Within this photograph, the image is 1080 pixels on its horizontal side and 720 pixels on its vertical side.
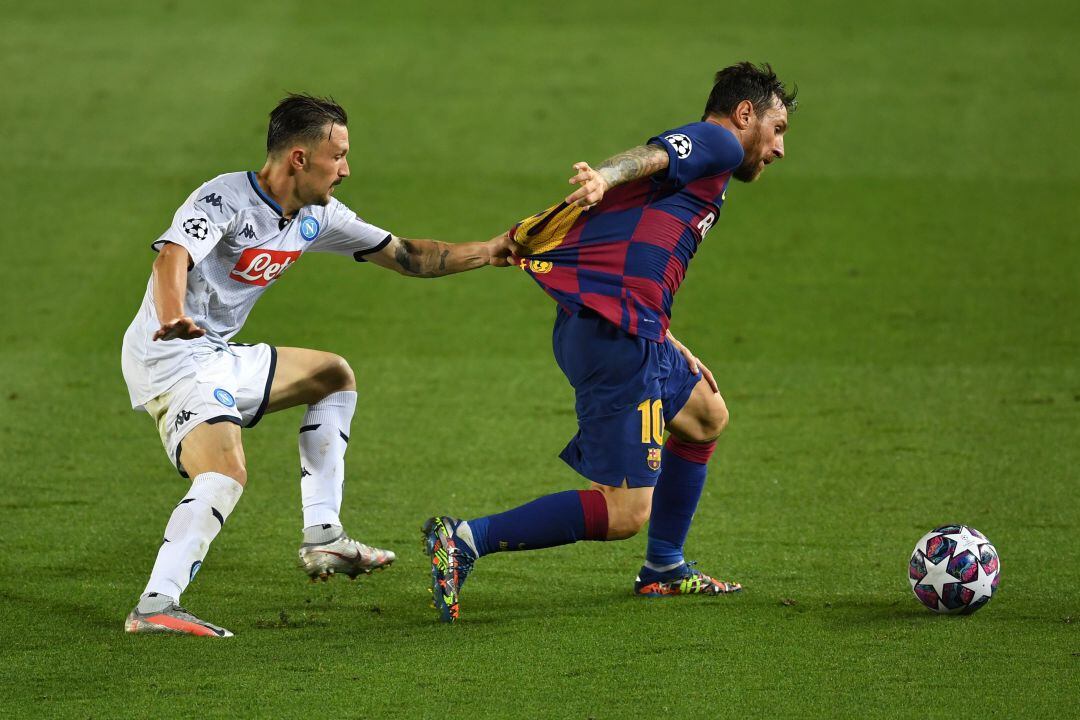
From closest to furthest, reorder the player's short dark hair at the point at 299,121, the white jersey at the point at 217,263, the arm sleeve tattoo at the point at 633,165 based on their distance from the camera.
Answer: the arm sleeve tattoo at the point at 633,165 < the white jersey at the point at 217,263 < the player's short dark hair at the point at 299,121

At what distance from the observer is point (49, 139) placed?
13.1m

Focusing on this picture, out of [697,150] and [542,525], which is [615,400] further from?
[697,150]

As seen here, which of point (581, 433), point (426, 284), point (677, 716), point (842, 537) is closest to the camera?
point (677, 716)

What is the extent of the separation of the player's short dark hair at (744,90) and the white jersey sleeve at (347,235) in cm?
134

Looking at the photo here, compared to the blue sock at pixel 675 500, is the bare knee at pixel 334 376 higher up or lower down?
higher up

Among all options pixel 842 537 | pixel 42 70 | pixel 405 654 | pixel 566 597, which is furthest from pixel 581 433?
pixel 42 70

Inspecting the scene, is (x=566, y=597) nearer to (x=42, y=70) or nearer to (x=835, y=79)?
(x=835, y=79)

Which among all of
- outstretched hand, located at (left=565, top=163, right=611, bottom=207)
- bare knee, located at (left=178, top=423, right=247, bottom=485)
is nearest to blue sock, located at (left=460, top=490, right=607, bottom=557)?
bare knee, located at (left=178, top=423, right=247, bottom=485)

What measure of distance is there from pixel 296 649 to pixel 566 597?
1.11m

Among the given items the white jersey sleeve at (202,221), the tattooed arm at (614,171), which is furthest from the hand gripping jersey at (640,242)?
the white jersey sleeve at (202,221)

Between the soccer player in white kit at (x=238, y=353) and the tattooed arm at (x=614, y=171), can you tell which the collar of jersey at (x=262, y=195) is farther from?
the tattooed arm at (x=614, y=171)

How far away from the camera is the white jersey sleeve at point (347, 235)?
214 inches

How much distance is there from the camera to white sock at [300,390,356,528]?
5.33 m

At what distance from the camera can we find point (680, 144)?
4867mm
